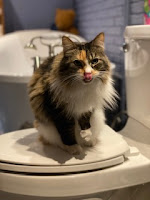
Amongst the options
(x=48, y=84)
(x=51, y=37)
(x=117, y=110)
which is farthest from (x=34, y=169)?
(x=51, y=37)

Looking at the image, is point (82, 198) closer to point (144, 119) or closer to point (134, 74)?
point (144, 119)

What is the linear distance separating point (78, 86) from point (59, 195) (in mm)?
312

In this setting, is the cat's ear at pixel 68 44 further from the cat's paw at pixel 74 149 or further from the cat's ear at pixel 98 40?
the cat's paw at pixel 74 149

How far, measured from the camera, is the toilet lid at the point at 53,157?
818 mm

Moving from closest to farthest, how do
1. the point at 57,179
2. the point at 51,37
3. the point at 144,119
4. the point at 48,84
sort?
the point at 57,179, the point at 48,84, the point at 144,119, the point at 51,37

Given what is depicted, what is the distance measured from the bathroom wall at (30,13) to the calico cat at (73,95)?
6.42 feet

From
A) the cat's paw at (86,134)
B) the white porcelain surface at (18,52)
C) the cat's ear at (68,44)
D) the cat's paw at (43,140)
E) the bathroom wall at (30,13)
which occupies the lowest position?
the cat's paw at (43,140)

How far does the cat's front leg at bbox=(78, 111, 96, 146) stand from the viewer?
923mm

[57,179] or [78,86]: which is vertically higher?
[78,86]

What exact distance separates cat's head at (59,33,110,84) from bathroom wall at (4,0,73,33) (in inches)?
82.7

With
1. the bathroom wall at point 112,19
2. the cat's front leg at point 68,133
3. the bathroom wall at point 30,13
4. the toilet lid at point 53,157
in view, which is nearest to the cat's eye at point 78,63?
the cat's front leg at point 68,133

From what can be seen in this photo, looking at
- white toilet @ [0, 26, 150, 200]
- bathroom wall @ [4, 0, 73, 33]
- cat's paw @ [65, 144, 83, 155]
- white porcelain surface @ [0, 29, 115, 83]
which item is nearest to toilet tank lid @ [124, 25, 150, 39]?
white toilet @ [0, 26, 150, 200]

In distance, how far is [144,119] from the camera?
43.8 inches

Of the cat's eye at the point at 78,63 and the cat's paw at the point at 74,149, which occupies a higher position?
the cat's eye at the point at 78,63
